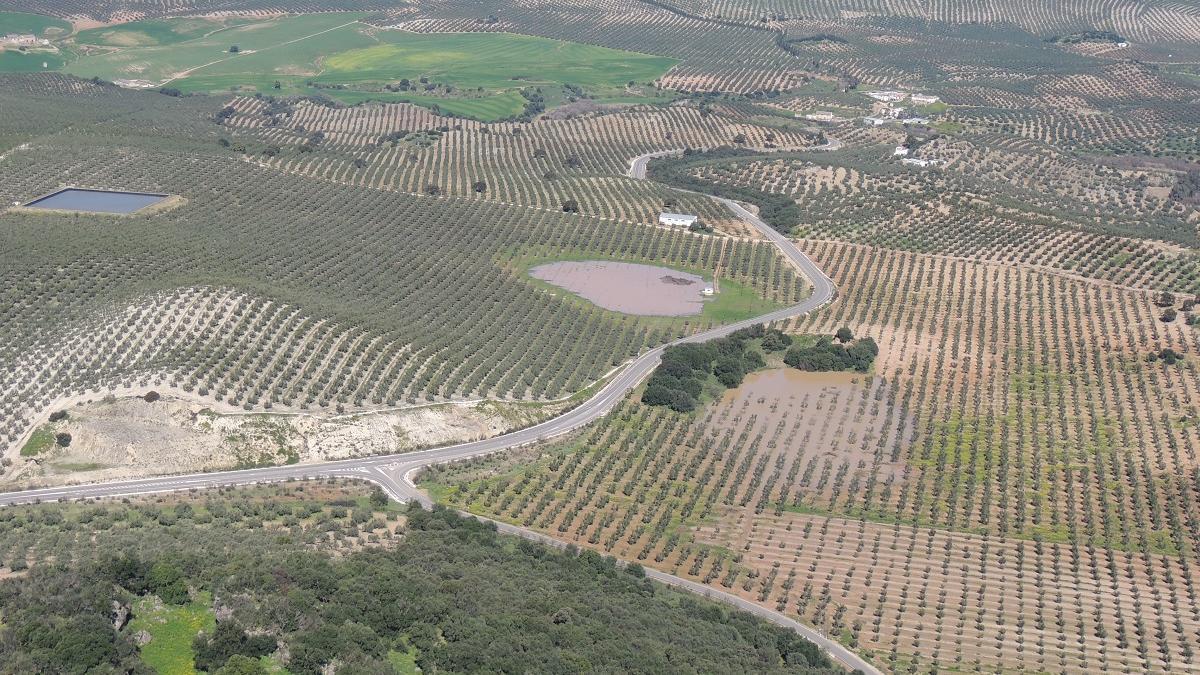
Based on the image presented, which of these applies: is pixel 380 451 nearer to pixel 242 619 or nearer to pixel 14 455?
pixel 14 455

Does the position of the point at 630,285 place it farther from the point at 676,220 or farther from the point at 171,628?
the point at 171,628

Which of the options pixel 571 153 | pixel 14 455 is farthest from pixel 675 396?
pixel 571 153

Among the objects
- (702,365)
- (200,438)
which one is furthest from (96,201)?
(702,365)

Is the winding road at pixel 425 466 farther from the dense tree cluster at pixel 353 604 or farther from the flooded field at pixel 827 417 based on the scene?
the flooded field at pixel 827 417

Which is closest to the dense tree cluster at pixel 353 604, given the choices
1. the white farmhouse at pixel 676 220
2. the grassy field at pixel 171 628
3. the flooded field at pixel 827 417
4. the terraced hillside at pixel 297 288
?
the grassy field at pixel 171 628

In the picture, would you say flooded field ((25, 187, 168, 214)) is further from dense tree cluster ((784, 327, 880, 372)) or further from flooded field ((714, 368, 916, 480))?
dense tree cluster ((784, 327, 880, 372))
